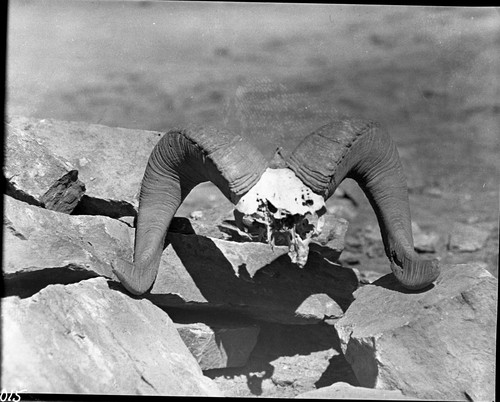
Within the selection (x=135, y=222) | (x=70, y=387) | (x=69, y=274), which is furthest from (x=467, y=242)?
(x=70, y=387)

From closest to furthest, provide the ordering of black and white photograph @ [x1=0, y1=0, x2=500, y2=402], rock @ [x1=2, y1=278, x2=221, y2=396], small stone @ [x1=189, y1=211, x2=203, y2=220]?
rock @ [x1=2, y1=278, x2=221, y2=396]
black and white photograph @ [x1=0, y1=0, x2=500, y2=402]
small stone @ [x1=189, y1=211, x2=203, y2=220]

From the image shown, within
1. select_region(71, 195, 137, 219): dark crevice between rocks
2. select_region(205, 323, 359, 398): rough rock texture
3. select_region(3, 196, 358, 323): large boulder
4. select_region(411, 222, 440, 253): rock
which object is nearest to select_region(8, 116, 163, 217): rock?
select_region(71, 195, 137, 219): dark crevice between rocks

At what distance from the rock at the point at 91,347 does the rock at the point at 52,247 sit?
0.74ft

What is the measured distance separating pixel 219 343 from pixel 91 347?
1716 millimetres

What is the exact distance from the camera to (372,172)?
7188mm

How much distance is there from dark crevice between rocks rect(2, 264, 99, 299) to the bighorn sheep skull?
33 centimetres

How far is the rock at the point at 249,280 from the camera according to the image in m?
7.30

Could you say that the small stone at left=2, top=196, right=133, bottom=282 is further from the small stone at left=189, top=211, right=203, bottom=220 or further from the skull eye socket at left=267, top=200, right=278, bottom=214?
the small stone at left=189, top=211, right=203, bottom=220

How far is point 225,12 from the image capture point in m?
9.38

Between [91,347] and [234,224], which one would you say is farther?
[234,224]

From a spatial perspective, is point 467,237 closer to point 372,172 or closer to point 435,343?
point 372,172

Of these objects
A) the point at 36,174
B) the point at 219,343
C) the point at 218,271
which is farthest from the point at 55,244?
the point at 219,343

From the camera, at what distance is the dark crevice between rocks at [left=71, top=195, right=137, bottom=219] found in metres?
7.81

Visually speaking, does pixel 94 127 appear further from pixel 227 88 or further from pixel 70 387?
pixel 70 387
